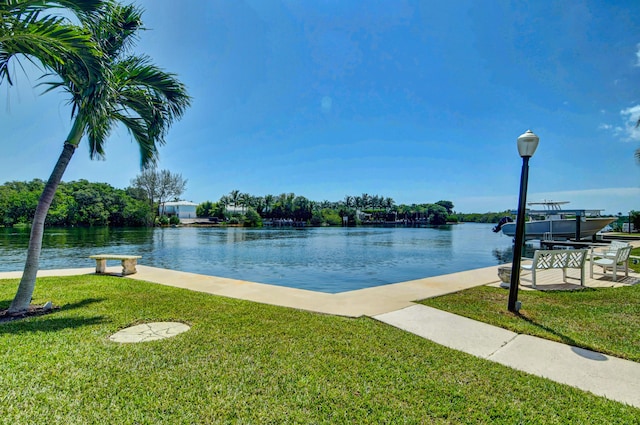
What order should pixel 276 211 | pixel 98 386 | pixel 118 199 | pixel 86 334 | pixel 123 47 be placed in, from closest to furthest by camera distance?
pixel 98 386 → pixel 86 334 → pixel 123 47 → pixel 118 199 → pixel 276 211

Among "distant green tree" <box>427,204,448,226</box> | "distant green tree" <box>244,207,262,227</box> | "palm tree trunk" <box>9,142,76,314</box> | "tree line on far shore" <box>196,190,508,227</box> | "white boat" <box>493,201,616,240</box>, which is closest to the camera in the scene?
"palm tree trunk" <box>9,142,76,314</box>

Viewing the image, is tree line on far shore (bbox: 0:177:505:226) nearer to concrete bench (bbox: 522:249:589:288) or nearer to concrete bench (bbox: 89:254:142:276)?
concrete bench (bbox: 89:254:142:276)

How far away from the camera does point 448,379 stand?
285 centimetres

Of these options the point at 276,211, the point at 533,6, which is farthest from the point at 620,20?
the point at 276,211

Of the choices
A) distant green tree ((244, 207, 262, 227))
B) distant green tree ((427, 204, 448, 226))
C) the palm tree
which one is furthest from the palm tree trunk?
distant green tree ((427, 204, 448, 226))

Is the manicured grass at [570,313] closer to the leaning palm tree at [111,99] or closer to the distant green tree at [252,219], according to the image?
the leaning palm tree at [111,99]

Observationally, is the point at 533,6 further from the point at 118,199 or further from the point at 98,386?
the point at 118,199

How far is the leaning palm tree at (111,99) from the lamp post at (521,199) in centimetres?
604

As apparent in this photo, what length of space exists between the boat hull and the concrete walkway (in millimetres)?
17722

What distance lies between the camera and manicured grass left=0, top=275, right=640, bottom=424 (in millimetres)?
2305

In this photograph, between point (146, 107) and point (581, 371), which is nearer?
point (581, 371)

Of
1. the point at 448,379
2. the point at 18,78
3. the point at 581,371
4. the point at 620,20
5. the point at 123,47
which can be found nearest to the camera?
the point at 448,379

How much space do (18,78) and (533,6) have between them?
45.1 ft

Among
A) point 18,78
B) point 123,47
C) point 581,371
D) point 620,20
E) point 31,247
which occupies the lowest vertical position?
point 581,371
